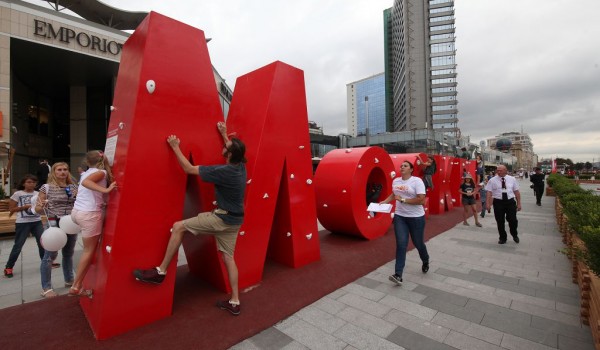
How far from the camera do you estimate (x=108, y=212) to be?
3.31 metres

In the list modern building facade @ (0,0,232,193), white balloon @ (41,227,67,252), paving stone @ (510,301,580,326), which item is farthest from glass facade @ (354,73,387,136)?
white balloon @ (41,227,67,252)

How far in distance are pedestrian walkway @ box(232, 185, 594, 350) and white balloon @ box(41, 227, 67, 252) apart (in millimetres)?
2671

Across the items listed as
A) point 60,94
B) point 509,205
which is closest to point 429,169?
point 509,205

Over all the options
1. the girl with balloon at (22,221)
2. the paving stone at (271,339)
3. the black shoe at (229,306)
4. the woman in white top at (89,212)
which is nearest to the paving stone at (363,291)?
the paving stone at (271,339)

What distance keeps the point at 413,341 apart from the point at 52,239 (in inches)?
171

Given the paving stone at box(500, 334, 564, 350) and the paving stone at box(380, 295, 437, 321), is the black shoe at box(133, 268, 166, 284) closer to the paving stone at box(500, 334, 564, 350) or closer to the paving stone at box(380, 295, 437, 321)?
the paving stone at box(380, 295, 437, 321)

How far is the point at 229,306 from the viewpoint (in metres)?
3.45

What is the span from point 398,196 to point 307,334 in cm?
250

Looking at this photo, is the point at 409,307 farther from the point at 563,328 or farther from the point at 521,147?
the point at 521,147

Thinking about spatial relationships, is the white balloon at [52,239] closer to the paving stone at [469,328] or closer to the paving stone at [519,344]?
the paving stone at [469,328]

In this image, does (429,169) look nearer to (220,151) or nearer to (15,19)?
(220,151)

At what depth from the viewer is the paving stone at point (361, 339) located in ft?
9.53

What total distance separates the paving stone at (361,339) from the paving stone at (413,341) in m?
0.09

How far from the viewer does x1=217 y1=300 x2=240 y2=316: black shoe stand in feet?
11.1
